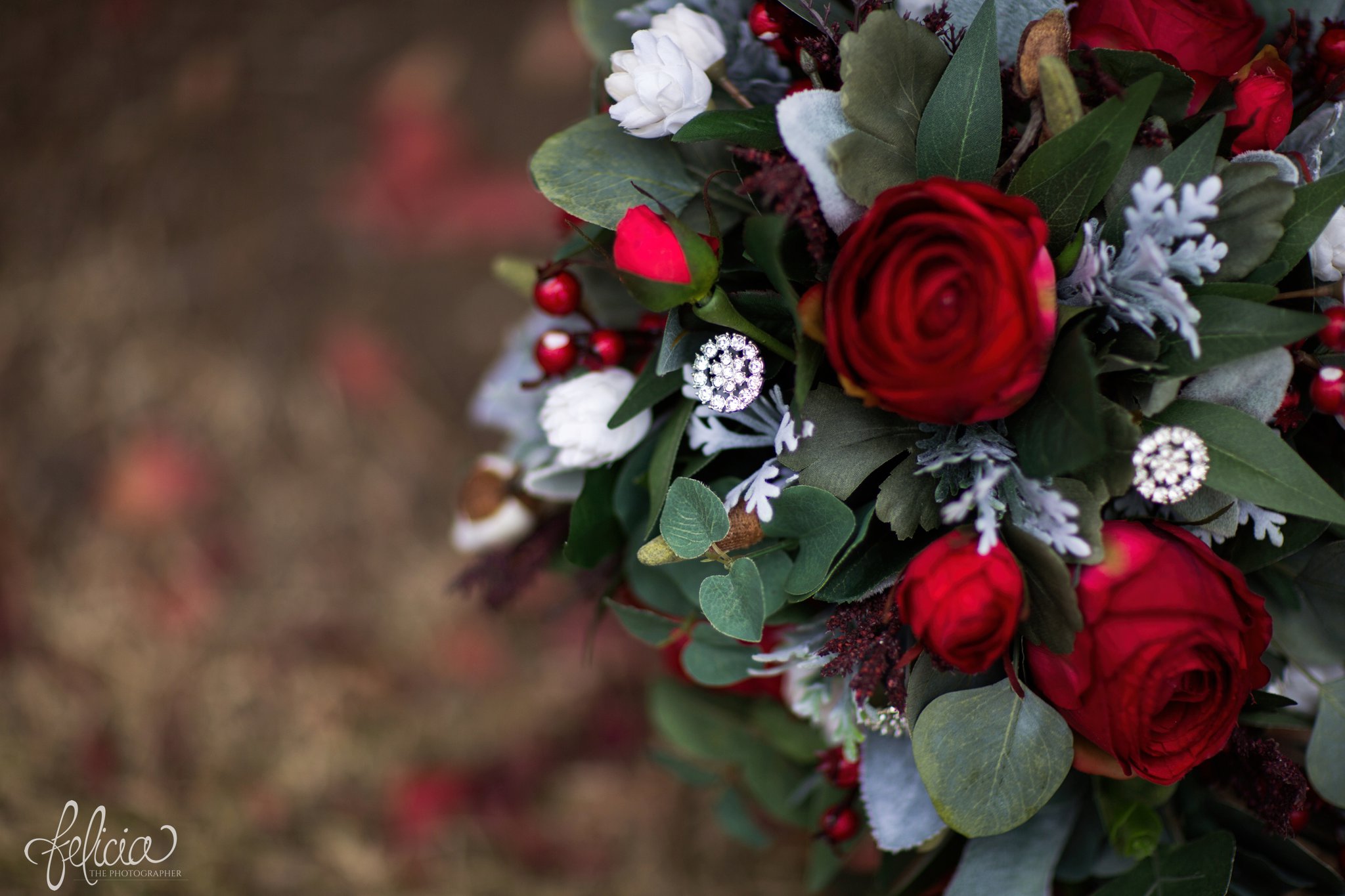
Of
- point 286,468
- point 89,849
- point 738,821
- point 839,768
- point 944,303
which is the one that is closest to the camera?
point 944,303

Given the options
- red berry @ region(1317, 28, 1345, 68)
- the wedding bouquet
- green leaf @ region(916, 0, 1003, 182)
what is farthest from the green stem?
red berry @ region(1317, 28, 1345, 68)

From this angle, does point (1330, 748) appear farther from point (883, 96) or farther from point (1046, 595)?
point (883, 96)

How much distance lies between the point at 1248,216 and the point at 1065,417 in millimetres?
128

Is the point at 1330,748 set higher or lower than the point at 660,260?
lower

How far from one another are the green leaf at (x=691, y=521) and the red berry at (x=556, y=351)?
0.13 metres

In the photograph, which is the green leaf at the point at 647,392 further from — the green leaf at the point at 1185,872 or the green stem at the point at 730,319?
the green leaf at the point at 1185,872

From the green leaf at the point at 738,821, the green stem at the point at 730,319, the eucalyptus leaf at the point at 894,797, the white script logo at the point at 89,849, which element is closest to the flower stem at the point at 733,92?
the green stem at the point at 730,319

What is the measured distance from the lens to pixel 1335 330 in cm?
38

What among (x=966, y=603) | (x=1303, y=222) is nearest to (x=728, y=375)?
(x=966, y=603)

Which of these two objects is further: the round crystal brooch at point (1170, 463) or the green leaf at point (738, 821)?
the green leaf at point (738, 821)

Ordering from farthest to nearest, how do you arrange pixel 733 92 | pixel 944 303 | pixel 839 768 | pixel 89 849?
pixel 89 849, pixel 839 768, pixel 733 92, pixel 944 303

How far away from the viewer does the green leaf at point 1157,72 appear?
38cm

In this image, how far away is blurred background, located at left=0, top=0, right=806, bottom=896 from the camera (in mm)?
1002

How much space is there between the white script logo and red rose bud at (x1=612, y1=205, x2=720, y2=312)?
981 mm
